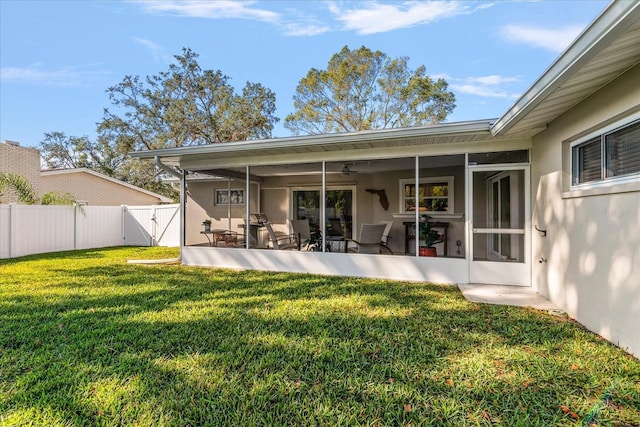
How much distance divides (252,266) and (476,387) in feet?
18.8

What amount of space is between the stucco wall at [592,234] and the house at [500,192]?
0.02 meters

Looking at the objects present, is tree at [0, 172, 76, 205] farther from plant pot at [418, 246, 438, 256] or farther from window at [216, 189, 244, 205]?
plant pot at [418, 246, 438, 256]

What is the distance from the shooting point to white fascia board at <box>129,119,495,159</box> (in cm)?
526

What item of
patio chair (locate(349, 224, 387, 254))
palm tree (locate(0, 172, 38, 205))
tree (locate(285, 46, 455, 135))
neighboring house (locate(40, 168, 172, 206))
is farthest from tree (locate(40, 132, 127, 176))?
patio chair (locate(349, 224, 387, 254))

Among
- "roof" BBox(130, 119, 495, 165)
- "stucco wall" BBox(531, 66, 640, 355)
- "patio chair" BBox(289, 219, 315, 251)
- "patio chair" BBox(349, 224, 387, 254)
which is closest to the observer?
"stucco wall" BBox(531, 66, 640, 355)

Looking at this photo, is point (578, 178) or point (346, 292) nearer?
point (578, 178)

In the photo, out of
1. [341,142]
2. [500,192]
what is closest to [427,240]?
[500,192]

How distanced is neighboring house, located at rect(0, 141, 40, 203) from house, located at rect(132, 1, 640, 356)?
7088 millimetres

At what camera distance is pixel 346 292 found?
5391 mm

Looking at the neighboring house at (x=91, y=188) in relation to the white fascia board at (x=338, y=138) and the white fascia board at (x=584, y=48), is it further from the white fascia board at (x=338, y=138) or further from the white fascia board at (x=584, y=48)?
the white fascia board at (x=584, y=48)

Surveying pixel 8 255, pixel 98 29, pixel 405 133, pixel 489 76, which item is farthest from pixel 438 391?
pixel 489 76

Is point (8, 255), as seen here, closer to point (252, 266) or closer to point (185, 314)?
point (252, 266)

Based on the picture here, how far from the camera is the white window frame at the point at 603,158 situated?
123 inches

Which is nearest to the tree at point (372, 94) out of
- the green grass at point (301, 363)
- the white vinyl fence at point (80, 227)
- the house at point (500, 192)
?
the house at point (500, 192)
